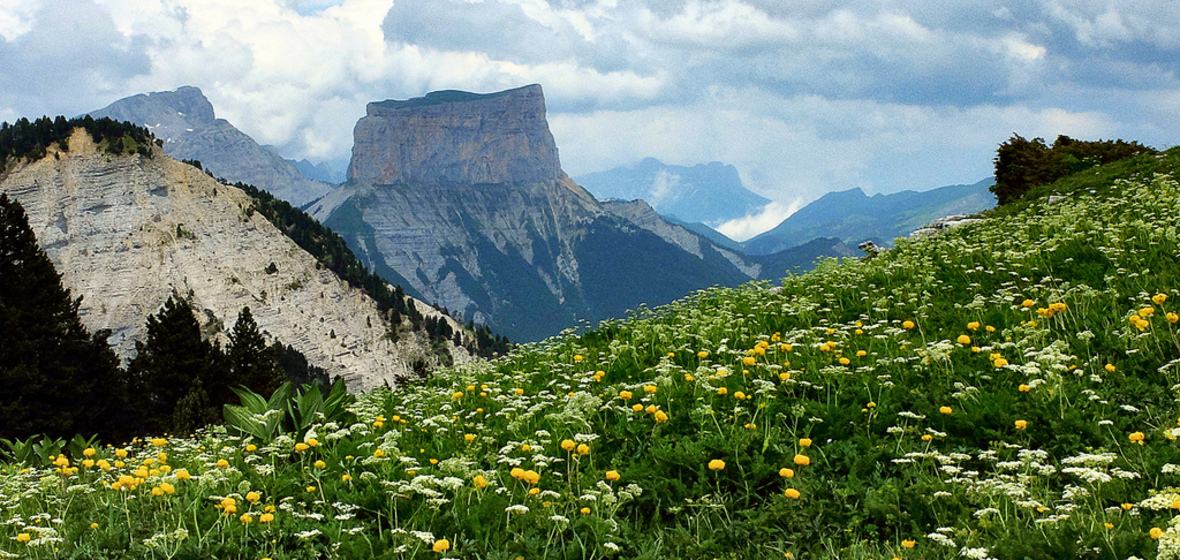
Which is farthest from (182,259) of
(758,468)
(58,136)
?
(758,468)

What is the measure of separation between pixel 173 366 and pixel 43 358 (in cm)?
912

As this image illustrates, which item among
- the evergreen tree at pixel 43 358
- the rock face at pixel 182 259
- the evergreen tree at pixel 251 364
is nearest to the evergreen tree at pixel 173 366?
the evergreen tree at pixel 251 364

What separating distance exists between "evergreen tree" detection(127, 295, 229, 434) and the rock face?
82.5m

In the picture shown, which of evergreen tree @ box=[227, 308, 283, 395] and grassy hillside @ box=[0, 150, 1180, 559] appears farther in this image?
evergreen tree @ box=[227, 308, 283, 395]

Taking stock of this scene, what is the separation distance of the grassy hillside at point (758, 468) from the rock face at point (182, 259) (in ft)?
435

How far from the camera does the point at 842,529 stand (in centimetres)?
529

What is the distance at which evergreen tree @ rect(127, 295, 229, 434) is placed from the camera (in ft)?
156

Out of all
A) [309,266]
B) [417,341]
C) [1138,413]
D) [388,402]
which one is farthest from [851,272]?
[309,266]

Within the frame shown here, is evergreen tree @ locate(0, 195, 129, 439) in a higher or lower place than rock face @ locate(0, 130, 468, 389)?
lower

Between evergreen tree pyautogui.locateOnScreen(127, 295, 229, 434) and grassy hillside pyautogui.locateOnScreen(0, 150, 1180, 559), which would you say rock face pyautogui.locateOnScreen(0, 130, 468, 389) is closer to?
evergreen tree pyautogui.locateOnScreen(127, 295, 229, 434)

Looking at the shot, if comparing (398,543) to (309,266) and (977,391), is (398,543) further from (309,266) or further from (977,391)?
(309,266)

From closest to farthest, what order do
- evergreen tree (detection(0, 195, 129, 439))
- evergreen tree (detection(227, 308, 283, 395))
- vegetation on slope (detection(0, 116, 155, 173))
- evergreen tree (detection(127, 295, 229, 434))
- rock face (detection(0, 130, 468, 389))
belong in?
evergreen tree (detection(0, 195, 129, 439)) → evergreen tree (detection(127, 295, 229, 434)) → evergreen tree (detection(227, 308, 283, 395)) → rock face (detection(0, 130, 468, 389)) → vegetation on slope (detection(0, 116, 155, 173))

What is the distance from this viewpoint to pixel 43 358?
1617 inches

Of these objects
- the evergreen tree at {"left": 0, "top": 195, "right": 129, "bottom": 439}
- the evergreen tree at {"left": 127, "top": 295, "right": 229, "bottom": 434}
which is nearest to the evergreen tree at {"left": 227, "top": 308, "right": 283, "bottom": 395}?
the evergreen tree at {"left": 127, "top": 295, "right": 229, "bottom": 434}
